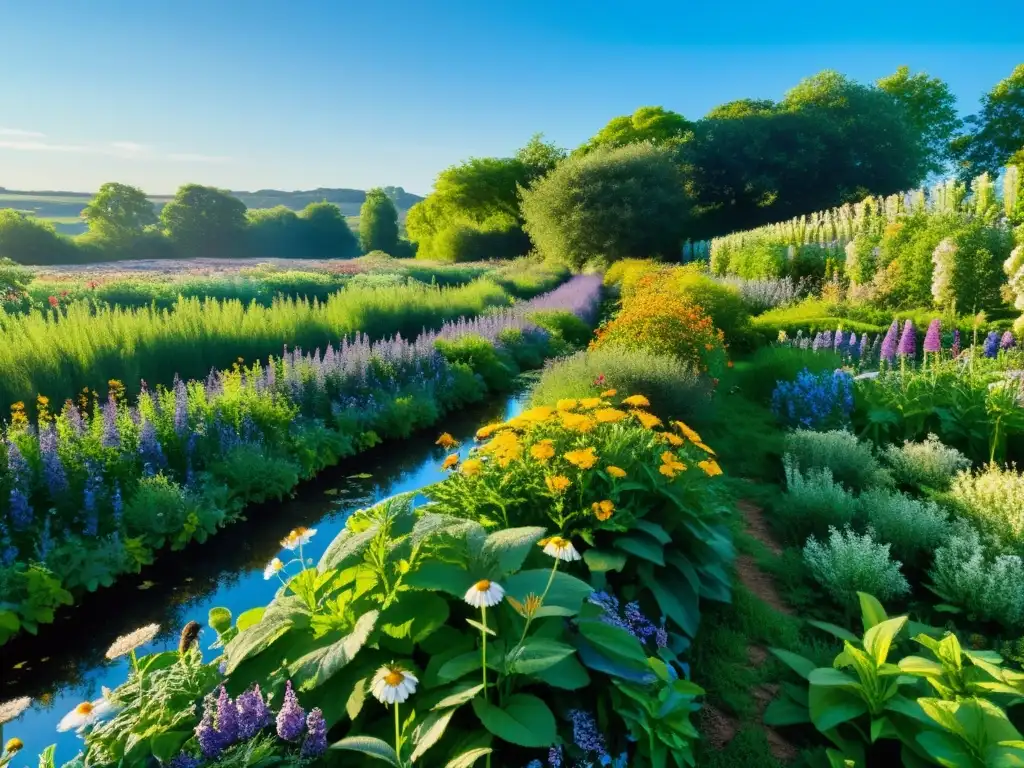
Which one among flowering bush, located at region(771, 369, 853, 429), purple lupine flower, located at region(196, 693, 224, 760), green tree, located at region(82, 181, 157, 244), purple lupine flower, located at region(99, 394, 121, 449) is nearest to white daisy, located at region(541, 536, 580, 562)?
purple lupine flower, located at region(196, 693, 224, 760)

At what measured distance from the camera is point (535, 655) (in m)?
1.98

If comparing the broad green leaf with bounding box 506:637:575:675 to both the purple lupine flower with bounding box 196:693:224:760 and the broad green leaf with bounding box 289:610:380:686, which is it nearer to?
the broad green leaf with bounding box 289:610:380:686

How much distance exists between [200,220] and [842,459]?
48432mm

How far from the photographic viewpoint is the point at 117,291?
543 inches

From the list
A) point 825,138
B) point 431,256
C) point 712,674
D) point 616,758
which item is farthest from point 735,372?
point 431,256

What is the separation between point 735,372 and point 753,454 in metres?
3.73

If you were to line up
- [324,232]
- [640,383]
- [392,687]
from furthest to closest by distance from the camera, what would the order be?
[324,232]
[640,383]
[392,687]

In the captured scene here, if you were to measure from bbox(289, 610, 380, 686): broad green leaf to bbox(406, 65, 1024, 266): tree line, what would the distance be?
27859 millimetres

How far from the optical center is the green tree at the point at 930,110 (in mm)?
43688

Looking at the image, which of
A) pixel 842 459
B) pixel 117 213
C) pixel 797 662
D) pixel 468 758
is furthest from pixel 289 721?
pixel 117 213

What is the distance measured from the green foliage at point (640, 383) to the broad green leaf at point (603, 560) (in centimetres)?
331

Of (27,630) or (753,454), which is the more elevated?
(753,454)

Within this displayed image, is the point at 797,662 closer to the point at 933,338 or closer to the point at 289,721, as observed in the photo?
the point at 289,721

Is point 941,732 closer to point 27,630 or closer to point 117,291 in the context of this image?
point 27,630
